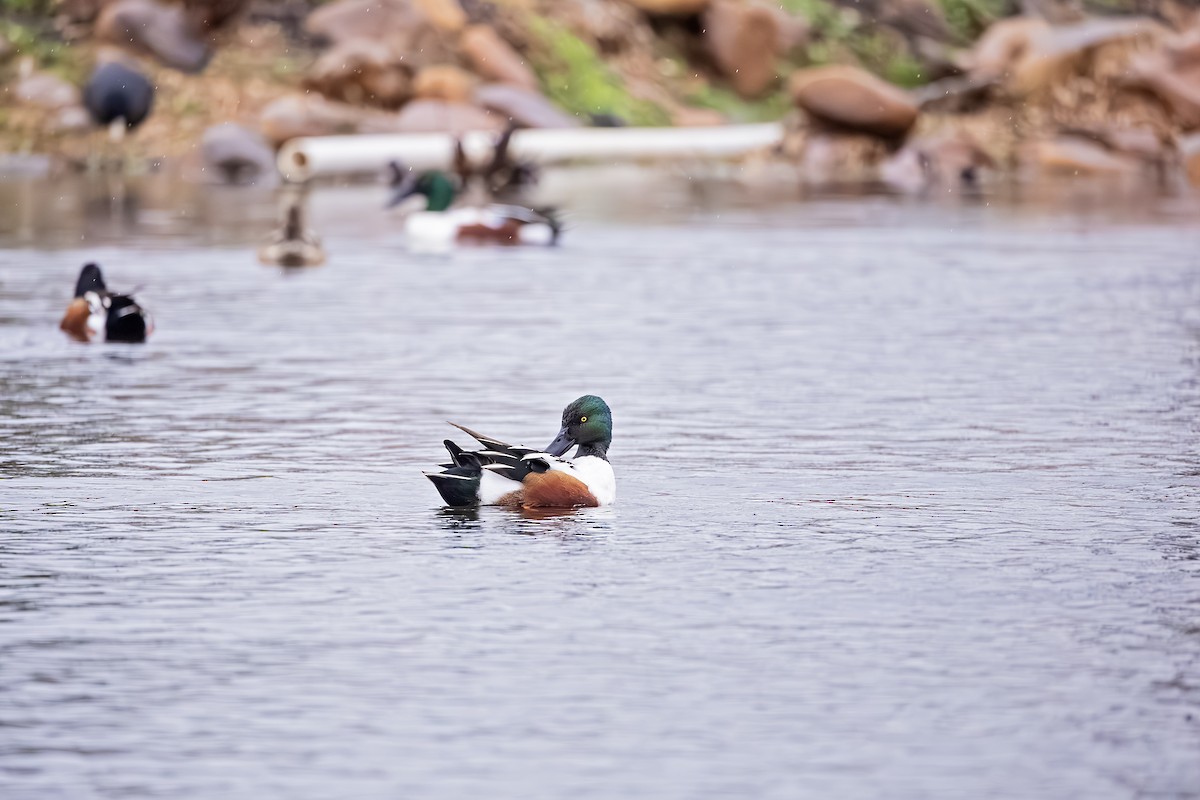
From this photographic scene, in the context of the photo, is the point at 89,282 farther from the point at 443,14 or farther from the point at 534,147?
the point at 443,14

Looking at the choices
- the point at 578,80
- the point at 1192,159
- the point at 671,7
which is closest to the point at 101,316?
the point at 1192,159

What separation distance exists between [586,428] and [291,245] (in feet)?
48.8

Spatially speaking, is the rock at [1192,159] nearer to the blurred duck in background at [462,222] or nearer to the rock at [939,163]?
the rock at [939,163]

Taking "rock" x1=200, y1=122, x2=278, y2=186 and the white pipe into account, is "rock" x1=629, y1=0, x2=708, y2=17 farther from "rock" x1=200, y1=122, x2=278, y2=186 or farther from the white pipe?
"rock" x1=200, y1=122, x2=278, y2=186

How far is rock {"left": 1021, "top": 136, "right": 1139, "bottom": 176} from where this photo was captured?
4853 centimetres

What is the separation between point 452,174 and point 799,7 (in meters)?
27.8

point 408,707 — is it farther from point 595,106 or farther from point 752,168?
point 595,106

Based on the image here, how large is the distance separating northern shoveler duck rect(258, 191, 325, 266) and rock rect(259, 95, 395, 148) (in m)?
22.4

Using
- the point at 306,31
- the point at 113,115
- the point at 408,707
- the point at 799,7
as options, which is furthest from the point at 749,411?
the point at 799,7

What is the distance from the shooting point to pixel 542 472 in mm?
11727

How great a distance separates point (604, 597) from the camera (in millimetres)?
9930

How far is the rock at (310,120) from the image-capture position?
4899 cm

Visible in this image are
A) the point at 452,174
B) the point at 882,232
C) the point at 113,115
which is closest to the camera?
the point at 882,232

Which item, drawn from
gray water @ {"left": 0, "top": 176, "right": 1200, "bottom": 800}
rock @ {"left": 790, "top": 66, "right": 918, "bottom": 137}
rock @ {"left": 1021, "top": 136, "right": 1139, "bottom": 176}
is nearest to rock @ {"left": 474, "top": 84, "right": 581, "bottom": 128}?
rock @ {"left": 790, "top": 66, "right": 918, "bottom": 137}
